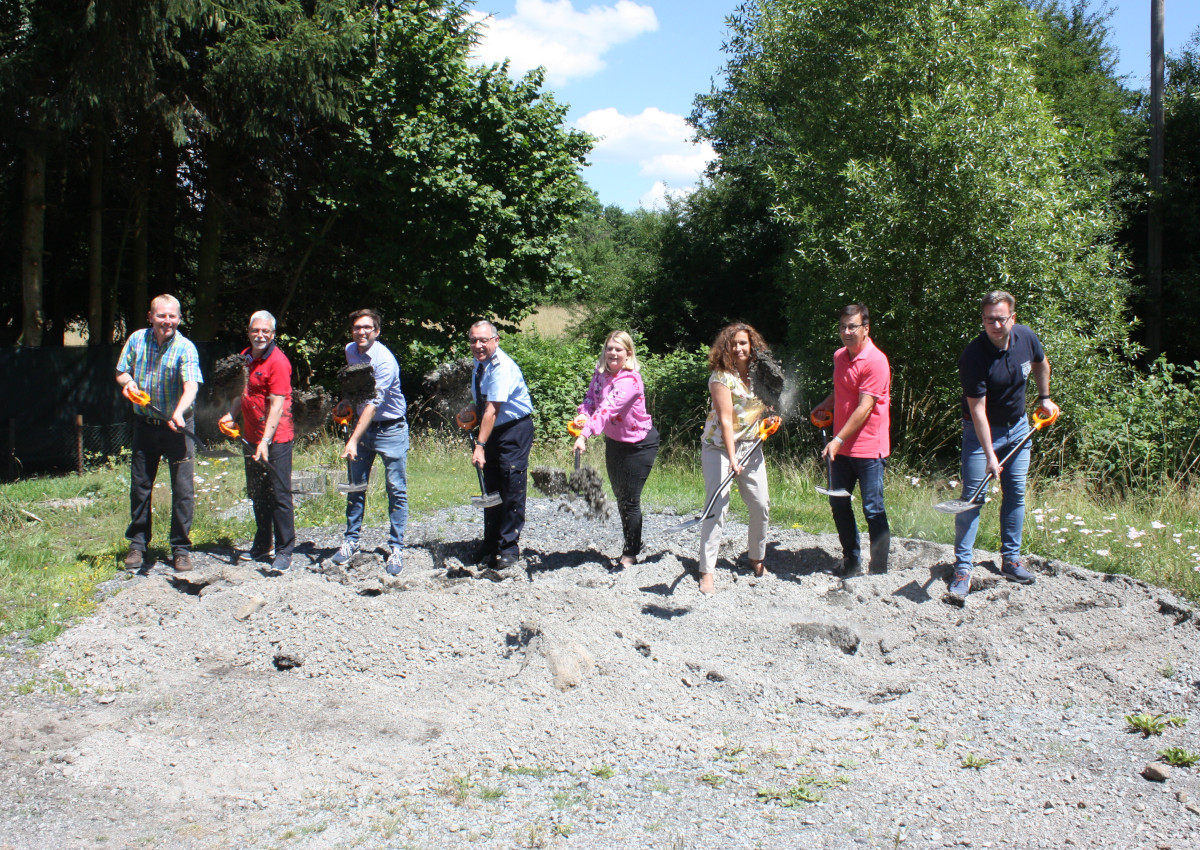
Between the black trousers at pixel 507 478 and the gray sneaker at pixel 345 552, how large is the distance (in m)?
0.96

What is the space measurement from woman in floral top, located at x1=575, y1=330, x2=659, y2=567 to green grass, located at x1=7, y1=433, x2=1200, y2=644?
6.71ft

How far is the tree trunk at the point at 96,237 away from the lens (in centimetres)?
1287

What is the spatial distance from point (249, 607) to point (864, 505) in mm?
3756

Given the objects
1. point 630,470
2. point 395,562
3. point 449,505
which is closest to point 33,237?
point 449,505

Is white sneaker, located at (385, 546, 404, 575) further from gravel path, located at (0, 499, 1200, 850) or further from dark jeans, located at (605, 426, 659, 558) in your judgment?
dark jeans, located at (605, 426, 659, 558)

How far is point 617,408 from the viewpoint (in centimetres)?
551

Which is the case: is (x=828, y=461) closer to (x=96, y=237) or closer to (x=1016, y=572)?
(x=1016, y=572)

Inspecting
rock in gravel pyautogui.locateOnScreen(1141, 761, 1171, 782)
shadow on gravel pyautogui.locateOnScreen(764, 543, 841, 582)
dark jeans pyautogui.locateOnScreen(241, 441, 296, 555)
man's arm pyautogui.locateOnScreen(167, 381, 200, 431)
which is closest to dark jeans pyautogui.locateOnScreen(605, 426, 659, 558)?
shadow on gravel pyautogui.locateOnScreen(764, 543, 841, 582)

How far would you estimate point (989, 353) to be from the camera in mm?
5203

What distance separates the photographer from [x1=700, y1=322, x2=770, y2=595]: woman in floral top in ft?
17.3

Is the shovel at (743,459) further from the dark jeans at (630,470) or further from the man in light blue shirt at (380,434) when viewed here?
the man in light blue shirt at (380,434)

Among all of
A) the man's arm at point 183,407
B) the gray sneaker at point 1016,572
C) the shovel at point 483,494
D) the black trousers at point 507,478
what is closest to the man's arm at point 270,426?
the man's arm at point 183,407

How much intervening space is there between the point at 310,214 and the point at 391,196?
1936mm

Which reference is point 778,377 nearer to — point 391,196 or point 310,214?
point 391,196
